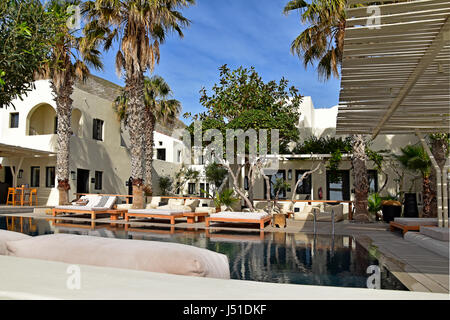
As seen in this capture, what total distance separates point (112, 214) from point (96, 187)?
31.2ft

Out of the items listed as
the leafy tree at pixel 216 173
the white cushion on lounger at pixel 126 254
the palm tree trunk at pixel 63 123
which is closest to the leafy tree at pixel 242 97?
the palm tree trunk at pixel 63 123

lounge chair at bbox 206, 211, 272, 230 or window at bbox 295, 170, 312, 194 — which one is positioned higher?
window at bbox 295, 170, 312, 194

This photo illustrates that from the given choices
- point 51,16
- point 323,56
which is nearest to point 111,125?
point 323,56

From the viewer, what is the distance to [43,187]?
21.7 meters

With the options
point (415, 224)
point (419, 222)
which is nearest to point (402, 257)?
point (415, 224)

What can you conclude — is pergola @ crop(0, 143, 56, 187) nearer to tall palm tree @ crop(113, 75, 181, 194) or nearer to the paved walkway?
tall palm tree @ crop(113, 75, 181, 194)

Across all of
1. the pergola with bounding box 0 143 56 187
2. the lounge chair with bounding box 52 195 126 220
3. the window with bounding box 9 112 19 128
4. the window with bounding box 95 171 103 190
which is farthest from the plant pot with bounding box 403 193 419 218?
the window with bounding box 9 112 19 128

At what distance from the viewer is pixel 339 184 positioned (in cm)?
2072

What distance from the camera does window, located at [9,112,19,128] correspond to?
74.5 ft

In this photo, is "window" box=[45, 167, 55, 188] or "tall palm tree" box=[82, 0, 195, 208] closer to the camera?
"tall palm tree" box=[82, 0, 195, 208]

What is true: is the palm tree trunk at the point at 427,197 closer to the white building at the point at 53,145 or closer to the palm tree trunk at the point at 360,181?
the palm tree trunk at the point at 360,181

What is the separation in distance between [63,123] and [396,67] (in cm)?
1650

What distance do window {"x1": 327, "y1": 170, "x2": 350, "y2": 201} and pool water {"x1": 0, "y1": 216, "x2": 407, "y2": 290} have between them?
35.4 feet
